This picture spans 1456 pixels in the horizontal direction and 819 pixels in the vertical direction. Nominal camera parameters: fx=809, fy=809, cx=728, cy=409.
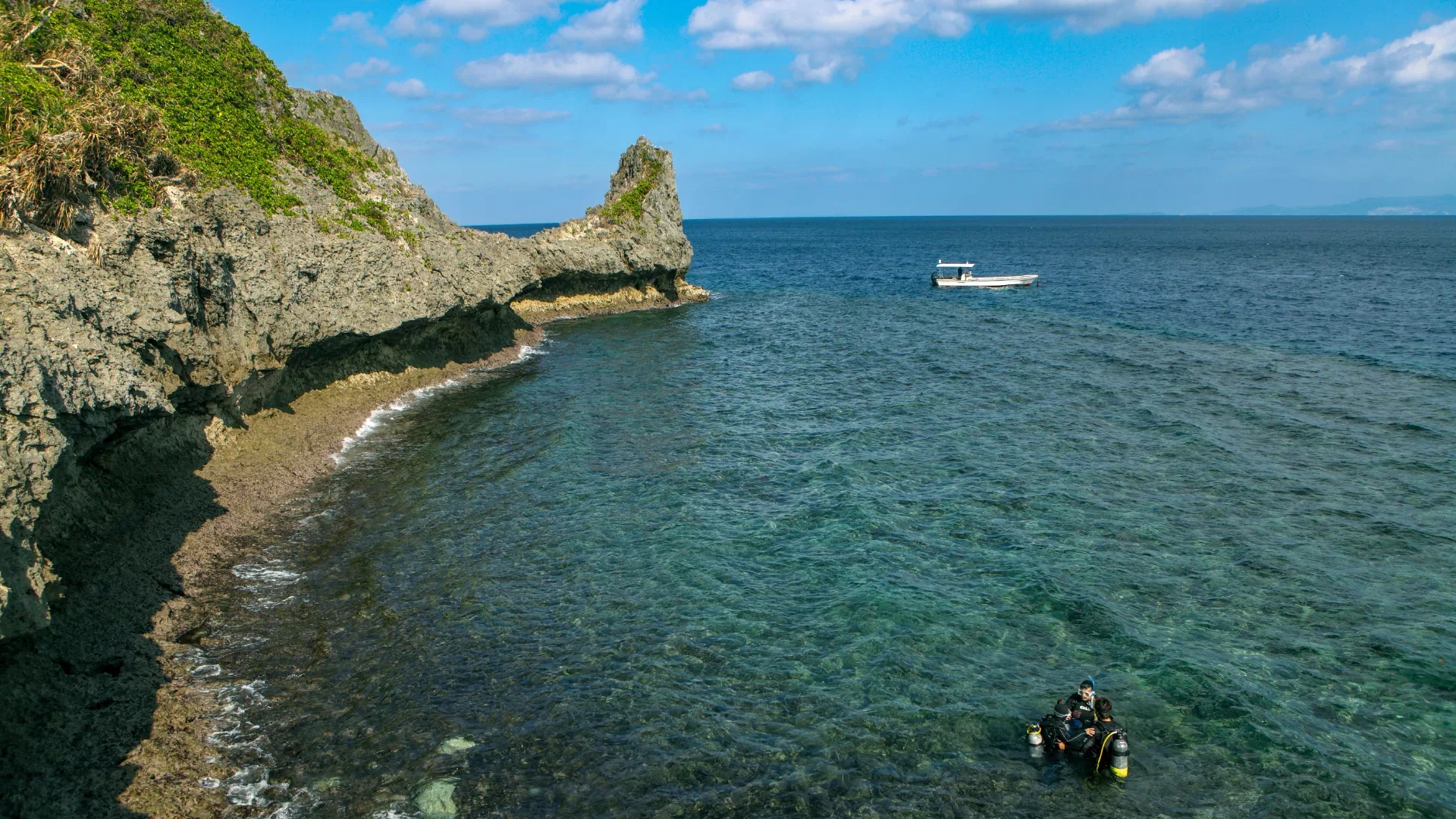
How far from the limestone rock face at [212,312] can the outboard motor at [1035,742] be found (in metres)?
17.4

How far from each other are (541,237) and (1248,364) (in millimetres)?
51786

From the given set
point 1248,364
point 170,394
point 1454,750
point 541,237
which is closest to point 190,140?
point 170,394

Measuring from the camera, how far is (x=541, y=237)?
6781 cm

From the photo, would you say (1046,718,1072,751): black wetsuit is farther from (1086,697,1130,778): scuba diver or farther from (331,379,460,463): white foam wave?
(331,379,460,463): white foam wave

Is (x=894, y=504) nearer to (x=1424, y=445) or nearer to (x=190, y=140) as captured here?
(x=1424, y=445)

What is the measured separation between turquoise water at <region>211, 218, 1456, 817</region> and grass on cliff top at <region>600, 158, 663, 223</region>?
3407cm

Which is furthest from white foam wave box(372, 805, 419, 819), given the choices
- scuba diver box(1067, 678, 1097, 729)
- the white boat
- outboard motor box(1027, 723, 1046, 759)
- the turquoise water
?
the white boat

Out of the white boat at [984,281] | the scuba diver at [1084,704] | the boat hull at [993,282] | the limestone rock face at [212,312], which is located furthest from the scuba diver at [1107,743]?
the boat hull at [993,282]

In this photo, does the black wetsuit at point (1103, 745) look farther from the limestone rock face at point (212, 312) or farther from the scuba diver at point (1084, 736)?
the limestone rock face at point (212, 312)

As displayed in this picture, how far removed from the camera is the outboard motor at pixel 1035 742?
15336mm

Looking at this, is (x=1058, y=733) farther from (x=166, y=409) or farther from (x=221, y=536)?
(x=166, y=409)

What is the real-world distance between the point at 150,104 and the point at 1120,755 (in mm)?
38687

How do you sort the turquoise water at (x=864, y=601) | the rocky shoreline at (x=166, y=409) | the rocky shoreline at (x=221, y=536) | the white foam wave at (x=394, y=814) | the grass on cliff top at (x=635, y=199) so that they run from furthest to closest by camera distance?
the grass on cliff top at (x=635, y=199) < the turquoise water at (x=864, y=601) < the rocky shoreline at (x=166, y=409) < the rocky shoreline at (x=221, y=536) < the white foam wave at (x=394, y=814)

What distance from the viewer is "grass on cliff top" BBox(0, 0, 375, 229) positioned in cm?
2402
